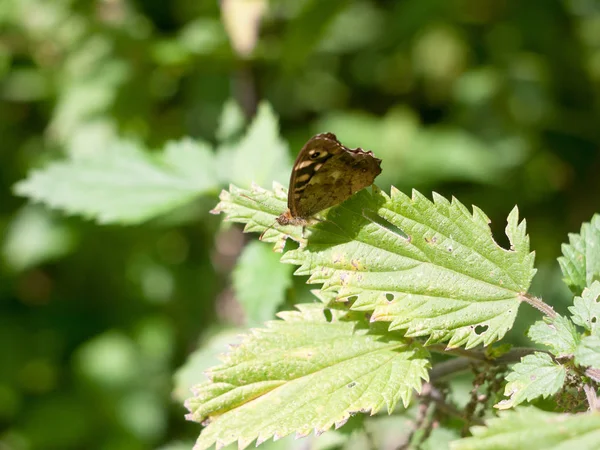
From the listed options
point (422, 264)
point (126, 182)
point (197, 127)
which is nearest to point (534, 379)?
point (422, 264)

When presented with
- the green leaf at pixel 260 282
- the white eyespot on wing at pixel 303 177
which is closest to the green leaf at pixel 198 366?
the green leaf at pixel 260 282

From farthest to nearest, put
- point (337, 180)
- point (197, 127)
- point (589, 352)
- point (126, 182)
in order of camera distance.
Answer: point (197, 127) → point (126, 182) → point (337, 180) → point (589, 352)

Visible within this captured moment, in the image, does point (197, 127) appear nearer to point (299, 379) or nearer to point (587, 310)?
point (299, 379)

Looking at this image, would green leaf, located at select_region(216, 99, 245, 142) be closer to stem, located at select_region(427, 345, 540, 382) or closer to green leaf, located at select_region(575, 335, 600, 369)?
stem, located at select_region(427, 345, 540, 382)

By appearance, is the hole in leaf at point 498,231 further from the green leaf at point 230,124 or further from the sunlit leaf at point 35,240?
the sunlit leaf at point 35,240

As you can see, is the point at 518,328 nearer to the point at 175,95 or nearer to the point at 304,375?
the point at 304,375
